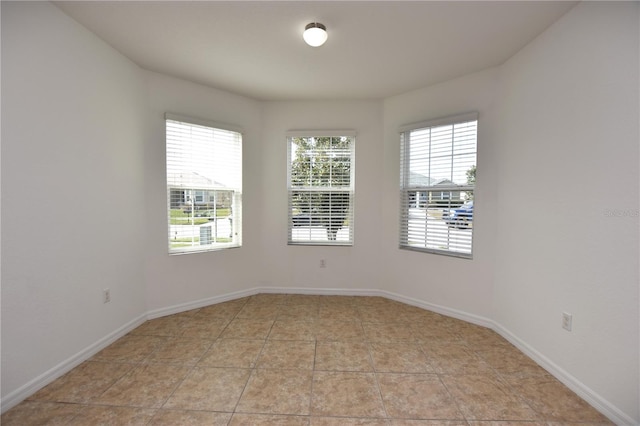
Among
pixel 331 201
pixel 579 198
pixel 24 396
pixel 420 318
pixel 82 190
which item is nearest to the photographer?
pixel 24 396

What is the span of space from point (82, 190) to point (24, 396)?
1.42 metres

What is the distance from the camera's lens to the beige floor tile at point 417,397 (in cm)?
177

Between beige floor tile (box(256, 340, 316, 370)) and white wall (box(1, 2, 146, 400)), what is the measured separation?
144 centimetres

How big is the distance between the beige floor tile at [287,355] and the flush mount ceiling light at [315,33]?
250cm

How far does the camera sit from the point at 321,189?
3889 mm

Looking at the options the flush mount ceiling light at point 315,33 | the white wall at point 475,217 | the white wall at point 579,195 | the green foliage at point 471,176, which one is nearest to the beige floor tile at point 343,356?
the white wall at point 475,217

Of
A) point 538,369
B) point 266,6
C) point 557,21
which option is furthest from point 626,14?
point 538,369

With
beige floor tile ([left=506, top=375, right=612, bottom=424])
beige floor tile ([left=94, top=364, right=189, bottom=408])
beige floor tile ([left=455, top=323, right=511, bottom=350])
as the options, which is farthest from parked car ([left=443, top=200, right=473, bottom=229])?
beige floor tile ([left=94, top=364, right=189, bottom=408])

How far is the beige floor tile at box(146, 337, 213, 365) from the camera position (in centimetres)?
234

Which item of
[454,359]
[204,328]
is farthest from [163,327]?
[454,359]

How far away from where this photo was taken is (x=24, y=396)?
186cm

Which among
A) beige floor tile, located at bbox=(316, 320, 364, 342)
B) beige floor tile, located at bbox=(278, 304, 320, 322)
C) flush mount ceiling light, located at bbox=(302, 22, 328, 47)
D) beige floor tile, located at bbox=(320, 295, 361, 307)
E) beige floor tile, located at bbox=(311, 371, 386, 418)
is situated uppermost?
flush mount ceiling light, located at bbox=(302, 22, 328, 47)

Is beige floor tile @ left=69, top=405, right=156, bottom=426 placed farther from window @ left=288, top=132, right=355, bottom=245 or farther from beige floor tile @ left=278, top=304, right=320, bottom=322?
window @ left=288, top=132, right=355, bottom=245

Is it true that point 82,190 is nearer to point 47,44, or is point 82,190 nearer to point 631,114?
point 47,44
